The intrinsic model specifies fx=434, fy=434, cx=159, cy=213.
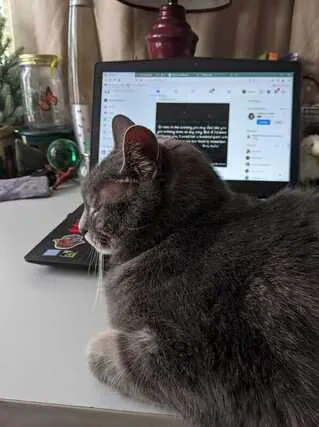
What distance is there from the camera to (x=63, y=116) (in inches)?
49.8

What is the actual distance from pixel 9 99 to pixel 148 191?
831mm

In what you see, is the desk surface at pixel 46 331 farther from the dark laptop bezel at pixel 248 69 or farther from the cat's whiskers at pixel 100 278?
the dark laptop bezel at pixel 248 69

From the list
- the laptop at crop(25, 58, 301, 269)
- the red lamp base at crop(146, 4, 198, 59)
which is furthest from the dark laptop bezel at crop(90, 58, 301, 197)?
the red lamp base at crop(146, 4, 198, 59)

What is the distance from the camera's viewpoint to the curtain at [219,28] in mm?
1078

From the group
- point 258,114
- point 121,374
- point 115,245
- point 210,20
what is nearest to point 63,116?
point 210,20

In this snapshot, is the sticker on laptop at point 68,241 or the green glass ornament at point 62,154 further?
the green glass ornament at point 62,154

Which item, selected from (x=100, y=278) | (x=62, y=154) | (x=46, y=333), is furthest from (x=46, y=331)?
(x=62, y=154)

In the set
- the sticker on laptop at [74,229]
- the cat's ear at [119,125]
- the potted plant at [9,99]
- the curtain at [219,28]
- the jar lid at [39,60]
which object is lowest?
the sticker on laptop at [74,229]

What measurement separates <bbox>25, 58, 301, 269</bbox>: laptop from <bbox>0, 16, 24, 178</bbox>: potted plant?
0.35 m

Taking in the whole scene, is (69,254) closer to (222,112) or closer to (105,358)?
(105,358)

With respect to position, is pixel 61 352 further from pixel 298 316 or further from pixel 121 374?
pixel 298 316

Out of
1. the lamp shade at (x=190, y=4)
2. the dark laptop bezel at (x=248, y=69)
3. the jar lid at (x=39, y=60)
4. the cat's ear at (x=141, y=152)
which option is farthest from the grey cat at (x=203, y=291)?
the jar lid at (x=39, y=60)

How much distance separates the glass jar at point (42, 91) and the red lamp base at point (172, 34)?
0.33 m

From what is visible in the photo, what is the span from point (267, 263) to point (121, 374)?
0.63 ft
